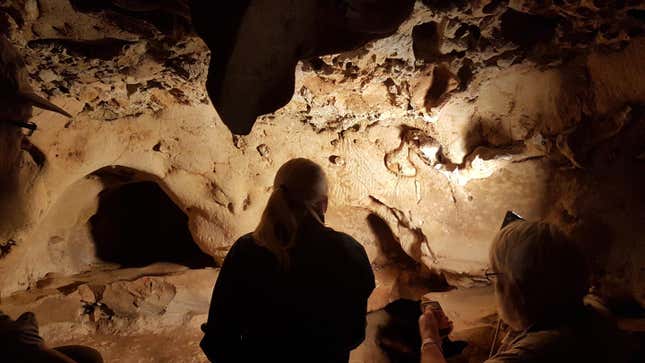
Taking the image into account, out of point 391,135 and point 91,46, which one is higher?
point 91,46

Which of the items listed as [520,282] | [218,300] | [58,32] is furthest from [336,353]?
[58,32]

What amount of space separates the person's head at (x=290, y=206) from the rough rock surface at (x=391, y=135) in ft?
3.27

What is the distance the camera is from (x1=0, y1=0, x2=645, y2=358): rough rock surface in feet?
7.86

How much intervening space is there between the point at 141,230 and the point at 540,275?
5.17 meters

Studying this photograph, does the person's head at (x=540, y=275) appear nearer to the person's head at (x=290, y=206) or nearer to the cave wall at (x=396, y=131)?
the person's head at (x=290, y=206)

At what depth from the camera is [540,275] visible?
1.61 meters

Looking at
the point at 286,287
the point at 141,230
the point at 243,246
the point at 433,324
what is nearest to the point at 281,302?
the point at 286,287

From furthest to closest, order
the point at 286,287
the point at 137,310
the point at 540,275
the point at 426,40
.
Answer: the point at 137,310 → the point at 426,40 → the point at 286,287 → the point at 540,275

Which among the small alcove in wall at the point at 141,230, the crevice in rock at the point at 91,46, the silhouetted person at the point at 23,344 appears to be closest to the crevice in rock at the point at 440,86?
the crevice in rock at the point at 91,46

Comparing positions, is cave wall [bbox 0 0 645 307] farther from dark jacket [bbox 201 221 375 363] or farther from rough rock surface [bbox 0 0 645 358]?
dark jacket [bbox 201 221 375 363]

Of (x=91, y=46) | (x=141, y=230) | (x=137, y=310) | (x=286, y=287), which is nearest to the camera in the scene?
(x=286, y=287)

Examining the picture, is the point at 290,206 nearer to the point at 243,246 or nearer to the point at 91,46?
the point at 243,246

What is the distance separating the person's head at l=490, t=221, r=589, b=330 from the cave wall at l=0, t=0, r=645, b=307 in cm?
131

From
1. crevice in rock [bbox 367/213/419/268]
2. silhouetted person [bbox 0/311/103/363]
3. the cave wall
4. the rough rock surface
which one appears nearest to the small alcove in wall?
the rough rock surface
